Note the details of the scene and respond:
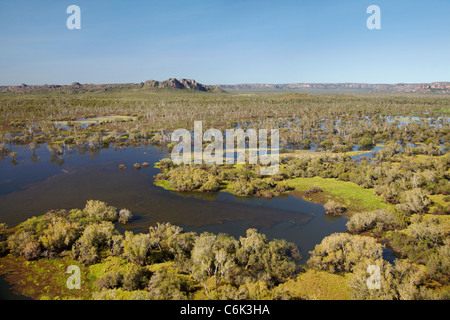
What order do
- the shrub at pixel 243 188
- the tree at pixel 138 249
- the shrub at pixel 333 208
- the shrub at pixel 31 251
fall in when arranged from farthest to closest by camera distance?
the shrub at pixel 243 188 < the shrub at pixel 333 208 < the shrub at pixel 31 251 < the tree at pixel 138 249

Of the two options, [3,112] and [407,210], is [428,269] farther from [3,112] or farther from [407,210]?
[3,112]

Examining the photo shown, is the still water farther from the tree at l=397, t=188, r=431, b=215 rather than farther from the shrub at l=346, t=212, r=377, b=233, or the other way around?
the tree at l=397, t=188, r=431, b=215

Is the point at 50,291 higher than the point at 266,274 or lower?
lower

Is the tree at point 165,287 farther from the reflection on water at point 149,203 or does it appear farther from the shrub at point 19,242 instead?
the shrub at point 19,242

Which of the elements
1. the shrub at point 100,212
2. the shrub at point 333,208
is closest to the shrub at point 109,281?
the shrub at point 100,212

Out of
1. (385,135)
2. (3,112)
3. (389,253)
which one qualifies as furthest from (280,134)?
(3,112)

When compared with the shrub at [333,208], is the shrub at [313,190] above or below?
above

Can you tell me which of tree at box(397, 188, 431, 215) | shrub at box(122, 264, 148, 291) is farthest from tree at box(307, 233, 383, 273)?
shrub at box(122, 264, 148, 291)

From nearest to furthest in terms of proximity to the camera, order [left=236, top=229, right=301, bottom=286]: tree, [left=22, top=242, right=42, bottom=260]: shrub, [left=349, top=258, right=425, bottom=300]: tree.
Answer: [left=349, top=258, right=425, bottom=300]: tree → [left=236, top=229, right=301, bottom=286]: tree → [left=22, top=242, right=42, bottom=260]: shrub
